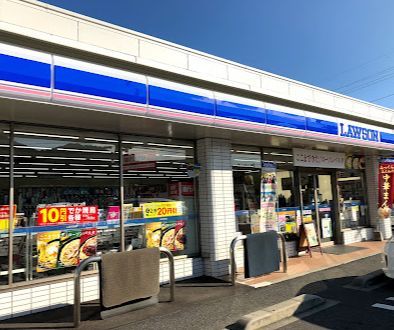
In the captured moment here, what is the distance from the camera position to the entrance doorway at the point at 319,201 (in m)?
11.4

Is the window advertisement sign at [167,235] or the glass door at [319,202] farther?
the glass door at [319,202]

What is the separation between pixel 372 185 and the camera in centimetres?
1331

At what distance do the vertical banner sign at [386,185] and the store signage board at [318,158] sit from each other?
1650 mm

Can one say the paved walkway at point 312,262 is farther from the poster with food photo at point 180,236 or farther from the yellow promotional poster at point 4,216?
the yellow promotional poster at point 4,216

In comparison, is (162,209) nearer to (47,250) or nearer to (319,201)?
(47,250)

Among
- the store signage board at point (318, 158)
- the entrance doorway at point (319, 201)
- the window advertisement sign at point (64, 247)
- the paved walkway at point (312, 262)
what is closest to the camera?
the window advertisement sign at point (64, 247)

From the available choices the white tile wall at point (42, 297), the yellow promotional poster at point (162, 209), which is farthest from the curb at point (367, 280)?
the white tile wall at point (42, 297)

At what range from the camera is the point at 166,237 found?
8211 mm

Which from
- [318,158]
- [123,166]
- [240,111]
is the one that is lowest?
[123,166]

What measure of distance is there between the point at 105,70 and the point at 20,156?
2.20 m

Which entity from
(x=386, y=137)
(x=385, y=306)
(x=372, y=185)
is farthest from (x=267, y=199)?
(x=372, y=185)

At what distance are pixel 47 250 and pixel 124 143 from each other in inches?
95.2

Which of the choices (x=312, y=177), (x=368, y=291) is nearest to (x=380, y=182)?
(x=312, y=177)

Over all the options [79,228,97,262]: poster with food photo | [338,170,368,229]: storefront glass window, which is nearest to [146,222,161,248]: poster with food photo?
[79,228,97,262]: poster with food photo
